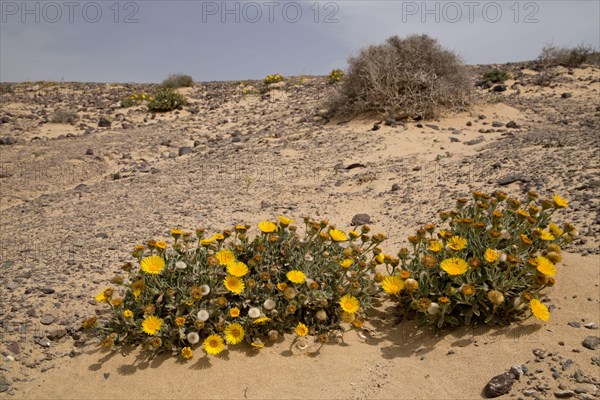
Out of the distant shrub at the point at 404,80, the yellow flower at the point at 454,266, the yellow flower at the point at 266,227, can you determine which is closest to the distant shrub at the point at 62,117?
the distant shrub at the point at 404,80

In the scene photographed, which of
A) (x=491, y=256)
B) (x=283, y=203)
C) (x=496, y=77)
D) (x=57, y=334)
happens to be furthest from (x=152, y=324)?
(x=496, y=77)

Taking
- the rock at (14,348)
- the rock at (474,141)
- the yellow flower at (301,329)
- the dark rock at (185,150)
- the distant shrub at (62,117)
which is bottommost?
the rock at (14,348)

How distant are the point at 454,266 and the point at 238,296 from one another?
1329mm

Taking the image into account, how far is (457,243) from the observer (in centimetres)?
291

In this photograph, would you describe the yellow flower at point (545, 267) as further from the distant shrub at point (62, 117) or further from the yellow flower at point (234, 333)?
the distant shrub at point (62, 117)

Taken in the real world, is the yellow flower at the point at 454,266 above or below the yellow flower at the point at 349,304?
above

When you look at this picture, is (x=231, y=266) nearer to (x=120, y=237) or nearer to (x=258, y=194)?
(x=120, y=237)

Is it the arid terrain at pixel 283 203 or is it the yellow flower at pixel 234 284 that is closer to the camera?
the arid terrain at pixel 283 203

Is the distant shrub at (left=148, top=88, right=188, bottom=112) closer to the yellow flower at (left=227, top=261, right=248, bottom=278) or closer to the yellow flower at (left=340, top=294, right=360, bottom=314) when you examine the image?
the yellow flower at (left=227, top=261, right=248, bottom=278)

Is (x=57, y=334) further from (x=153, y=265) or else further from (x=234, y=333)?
(x=234, y=333)

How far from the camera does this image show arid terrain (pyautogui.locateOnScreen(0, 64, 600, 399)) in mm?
2535

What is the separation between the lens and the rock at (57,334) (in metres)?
3.02

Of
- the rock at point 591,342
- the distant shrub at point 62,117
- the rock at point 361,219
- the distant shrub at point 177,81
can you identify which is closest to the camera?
the rock at point 591,342

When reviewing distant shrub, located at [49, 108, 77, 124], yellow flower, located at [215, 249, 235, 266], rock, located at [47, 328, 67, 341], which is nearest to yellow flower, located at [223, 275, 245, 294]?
yellow flower, located at [215, 249, 235, 266]
